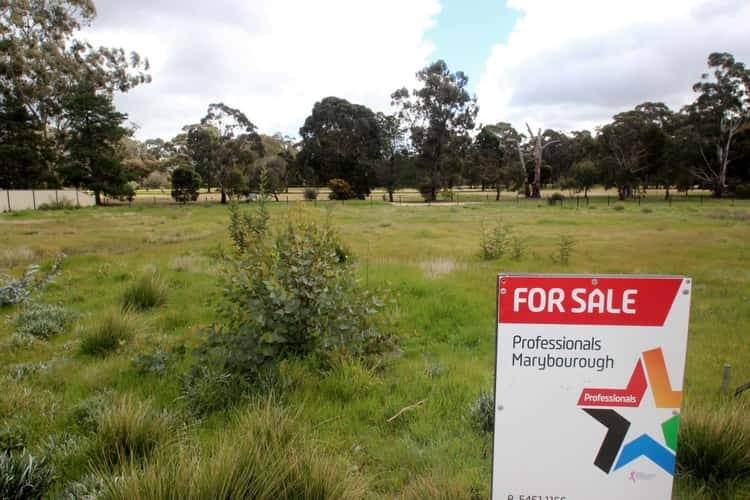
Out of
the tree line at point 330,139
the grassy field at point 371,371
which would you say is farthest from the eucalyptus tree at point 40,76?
the grassy field at point 371,371

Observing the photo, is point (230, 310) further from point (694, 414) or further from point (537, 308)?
point (694, 414)

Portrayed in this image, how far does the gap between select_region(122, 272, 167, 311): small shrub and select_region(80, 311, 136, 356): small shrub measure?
1427mm

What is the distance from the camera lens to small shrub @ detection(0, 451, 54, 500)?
91.3 inches

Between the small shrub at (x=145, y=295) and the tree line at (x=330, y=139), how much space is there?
28.8m

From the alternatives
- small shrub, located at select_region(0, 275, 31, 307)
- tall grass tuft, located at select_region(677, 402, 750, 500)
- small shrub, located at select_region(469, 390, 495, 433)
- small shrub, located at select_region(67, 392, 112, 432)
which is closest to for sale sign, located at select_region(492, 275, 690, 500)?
tall grass tuft, located at select_region(677, 402, 750, 500)

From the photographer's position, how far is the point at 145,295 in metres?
7.02

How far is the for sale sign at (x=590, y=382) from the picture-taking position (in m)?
1.61

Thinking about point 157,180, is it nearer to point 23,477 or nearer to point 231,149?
point 231,149

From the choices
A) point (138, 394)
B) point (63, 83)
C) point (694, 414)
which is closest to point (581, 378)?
point (694, 414)

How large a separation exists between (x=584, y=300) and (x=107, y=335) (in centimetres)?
521

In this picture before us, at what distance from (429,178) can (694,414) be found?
182 feet

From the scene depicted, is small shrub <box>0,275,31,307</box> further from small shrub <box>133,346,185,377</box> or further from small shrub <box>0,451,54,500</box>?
small shrub <box>0,451,54,500</box>

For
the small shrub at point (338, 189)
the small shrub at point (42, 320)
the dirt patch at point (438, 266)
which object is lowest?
the small shrub at point (42, 320)

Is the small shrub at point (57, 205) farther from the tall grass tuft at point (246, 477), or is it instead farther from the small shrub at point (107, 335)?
the tall grass tuft at point (246, 477)
